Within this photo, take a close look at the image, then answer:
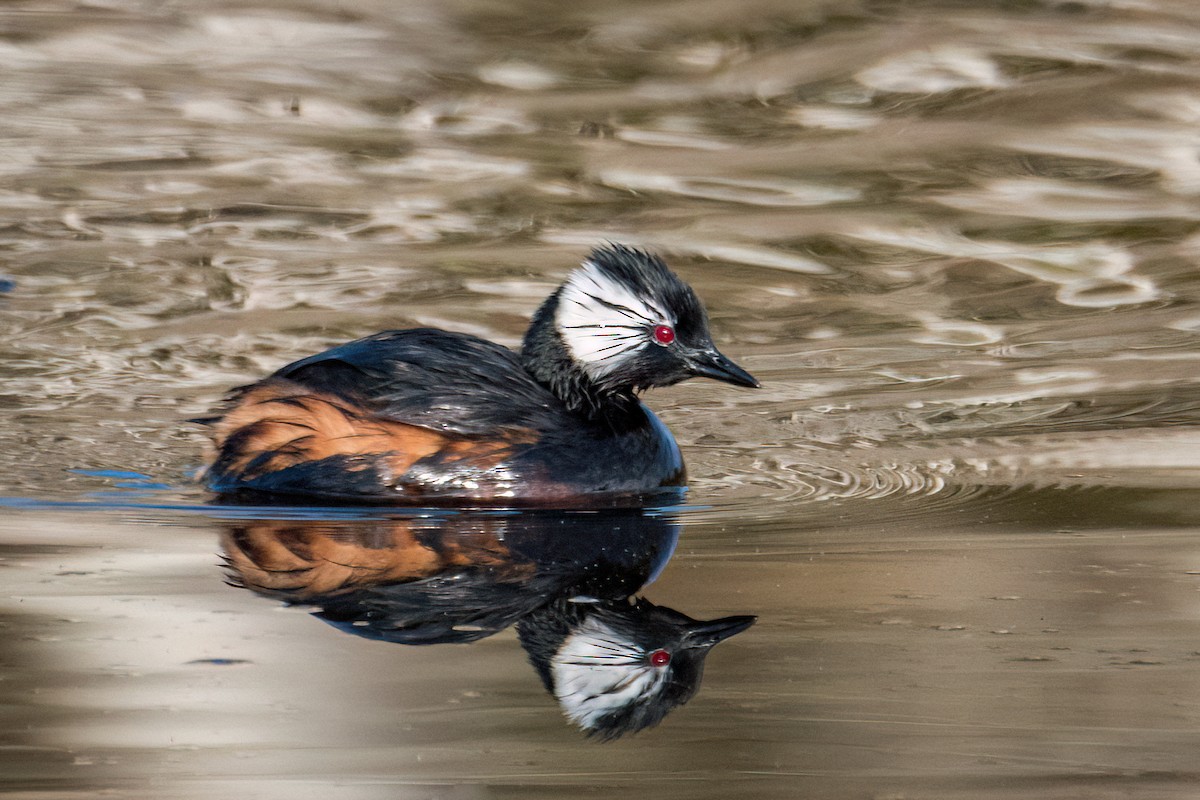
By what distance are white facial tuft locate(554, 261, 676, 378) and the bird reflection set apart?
709 mm

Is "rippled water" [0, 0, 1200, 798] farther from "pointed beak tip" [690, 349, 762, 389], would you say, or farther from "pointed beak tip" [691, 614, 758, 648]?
"pointed beak tip" [690, 349, 762, 389]

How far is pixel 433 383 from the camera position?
635 cm

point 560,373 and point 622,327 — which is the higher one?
point 622,327

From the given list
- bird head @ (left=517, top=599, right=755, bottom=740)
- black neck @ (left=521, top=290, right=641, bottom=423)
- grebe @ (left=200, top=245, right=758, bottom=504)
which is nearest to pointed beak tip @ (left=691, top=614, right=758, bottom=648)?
bird head @ (left=517, top=599, right=755, bottom=740)

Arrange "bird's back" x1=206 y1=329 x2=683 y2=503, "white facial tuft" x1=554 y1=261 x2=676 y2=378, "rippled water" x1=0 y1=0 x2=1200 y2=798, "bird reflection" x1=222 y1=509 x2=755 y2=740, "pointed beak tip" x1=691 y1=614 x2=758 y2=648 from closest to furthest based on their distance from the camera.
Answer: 1. "rippled water" x1=0 y1=0 x2=1200 y2=798
2. "bird reflection" x1=222 y1=509 x2=755 y2=740
3. "pointed beak tip" x1=691 y1=614 x2=758 y2=648
4. "bird's back" x1=206 y1=329 x2=683 y2=503
5. "white facial tuft" x1=554 y1=261 x2=676 y2=378

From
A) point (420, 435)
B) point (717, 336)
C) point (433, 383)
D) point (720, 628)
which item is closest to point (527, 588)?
point (720, 628)

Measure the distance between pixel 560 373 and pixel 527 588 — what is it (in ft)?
6.17

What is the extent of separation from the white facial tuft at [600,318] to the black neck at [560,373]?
4 cm

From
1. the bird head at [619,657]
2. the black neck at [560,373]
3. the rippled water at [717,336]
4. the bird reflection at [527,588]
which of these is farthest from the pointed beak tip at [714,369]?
the bird head at [619,657]

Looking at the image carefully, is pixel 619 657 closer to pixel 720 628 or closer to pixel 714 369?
pixel 720 628

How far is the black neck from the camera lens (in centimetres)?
674

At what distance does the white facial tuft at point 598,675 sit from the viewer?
4.02m

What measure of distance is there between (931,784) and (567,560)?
199 cm

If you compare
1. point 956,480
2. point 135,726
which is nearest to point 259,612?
point 135,726
